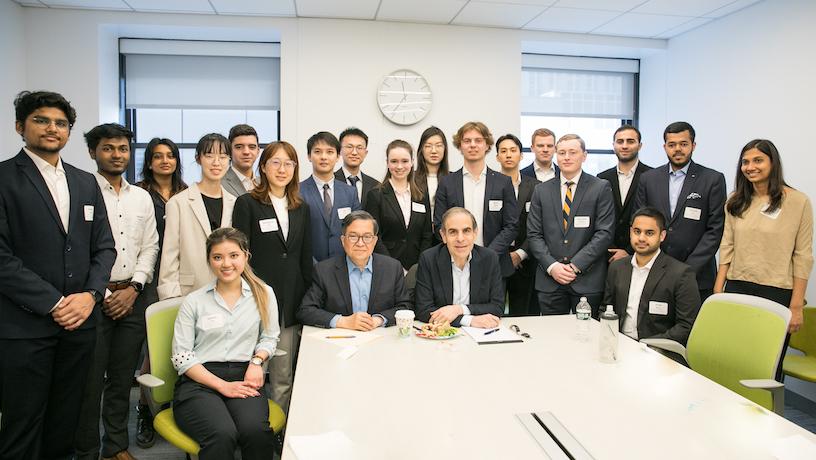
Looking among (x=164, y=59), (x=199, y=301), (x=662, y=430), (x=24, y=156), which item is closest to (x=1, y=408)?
(x=199, y=301)

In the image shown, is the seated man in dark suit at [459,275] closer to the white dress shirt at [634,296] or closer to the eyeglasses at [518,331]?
the eyeglasses at [518,331]

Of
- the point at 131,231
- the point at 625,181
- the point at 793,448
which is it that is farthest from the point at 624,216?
the point at 131,231

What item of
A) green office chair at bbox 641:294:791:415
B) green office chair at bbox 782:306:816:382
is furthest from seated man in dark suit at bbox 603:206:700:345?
green office chair at bbox 782:306:816:382

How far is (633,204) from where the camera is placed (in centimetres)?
380

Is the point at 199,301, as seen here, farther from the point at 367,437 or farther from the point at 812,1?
the point at 812,1

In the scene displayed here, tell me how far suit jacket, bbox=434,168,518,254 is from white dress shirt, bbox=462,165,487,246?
0.08 feet

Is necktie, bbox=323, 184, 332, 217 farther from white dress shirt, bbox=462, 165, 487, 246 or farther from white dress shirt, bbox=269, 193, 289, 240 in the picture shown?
white dress shirt, bbox=462, 165, 487, 246

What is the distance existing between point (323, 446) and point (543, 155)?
336 cm

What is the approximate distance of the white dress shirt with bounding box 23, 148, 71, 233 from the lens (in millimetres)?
A: 2203

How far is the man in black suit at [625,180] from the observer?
382 centimetres

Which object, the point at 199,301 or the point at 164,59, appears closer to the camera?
the point at 199,301

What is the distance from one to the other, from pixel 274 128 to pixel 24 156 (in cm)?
364

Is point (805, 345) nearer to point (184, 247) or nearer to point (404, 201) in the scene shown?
point (404, 201)

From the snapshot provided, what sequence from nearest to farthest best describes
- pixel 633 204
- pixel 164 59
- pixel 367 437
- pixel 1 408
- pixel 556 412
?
pixel 367 437 < pixel 556 412 < pixel 1 408 < pixel 633 204 < pixel 164 59
